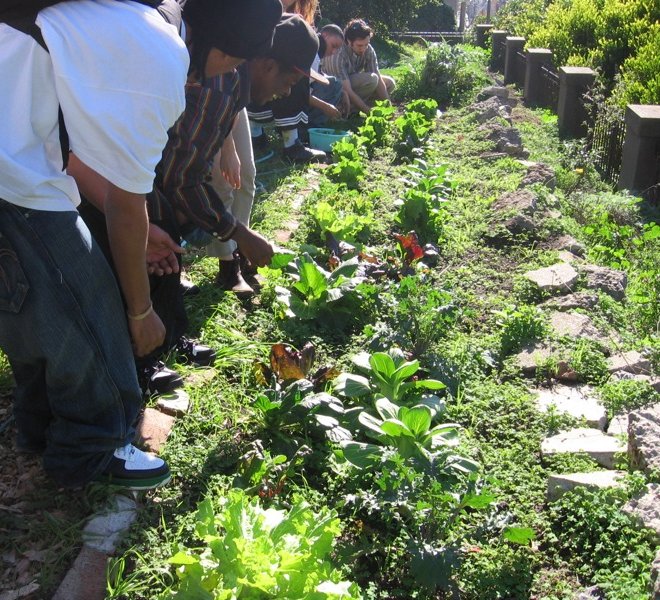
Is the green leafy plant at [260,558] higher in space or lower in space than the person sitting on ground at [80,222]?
lower

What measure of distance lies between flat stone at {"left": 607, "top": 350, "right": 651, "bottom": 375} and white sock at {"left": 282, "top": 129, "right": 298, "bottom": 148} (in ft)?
13.7

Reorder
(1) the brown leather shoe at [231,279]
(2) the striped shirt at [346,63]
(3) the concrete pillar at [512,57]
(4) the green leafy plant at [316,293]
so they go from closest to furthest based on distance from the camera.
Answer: (4) the green leafy plant at [316,293] → (1) the brown leather shoe at [231,279] → (2) the striped shirt at [346,63] → (3) the concrete pillar at [512,57]

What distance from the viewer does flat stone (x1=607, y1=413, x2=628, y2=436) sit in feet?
10.8

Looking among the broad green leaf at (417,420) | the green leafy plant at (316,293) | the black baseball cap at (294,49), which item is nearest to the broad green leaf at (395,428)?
the broad green leaf at (417,420)

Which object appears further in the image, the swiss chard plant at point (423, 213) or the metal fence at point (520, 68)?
the metal fence at point (520, 68)

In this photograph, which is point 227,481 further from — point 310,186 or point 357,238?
point 310,186

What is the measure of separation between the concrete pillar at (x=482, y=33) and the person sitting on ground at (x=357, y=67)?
10.3 metres

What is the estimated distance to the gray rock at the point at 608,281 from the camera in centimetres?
464

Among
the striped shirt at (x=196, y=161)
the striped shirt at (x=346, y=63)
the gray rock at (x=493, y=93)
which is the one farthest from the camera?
the gray rock at (x=493, y=93)

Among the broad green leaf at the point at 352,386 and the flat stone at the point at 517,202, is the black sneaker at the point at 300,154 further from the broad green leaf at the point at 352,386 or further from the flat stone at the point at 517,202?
the broad green leaf at the point at 352,386

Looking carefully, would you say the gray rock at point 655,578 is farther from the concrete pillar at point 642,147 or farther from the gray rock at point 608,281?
the concrete pillar at point 642,147

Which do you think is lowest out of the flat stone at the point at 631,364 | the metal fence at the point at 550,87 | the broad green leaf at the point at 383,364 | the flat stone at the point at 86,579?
the flat stone at the point at 86,579

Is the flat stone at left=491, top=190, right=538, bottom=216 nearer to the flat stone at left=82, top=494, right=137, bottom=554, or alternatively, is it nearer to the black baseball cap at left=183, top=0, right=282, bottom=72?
the black baseball cap at left=183, top=0, right=282, bottom=72

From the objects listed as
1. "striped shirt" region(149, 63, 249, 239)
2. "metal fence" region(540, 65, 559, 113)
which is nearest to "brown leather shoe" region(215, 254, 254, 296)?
"striped shirt" region(149, 63, 249, 239)
